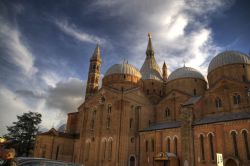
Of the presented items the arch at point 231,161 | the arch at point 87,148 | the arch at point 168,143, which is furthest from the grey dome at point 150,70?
the arch at point 231,161

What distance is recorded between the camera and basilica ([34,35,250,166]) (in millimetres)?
26422

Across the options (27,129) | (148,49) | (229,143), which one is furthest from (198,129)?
(27,129)

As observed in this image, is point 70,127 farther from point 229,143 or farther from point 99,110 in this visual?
point 229,143

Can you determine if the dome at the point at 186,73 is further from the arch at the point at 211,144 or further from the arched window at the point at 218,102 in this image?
the arch at the point at 211,144

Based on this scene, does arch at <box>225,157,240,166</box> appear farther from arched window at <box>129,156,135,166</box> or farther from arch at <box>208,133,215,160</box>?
arched window at <box>129,156,135,166</box>

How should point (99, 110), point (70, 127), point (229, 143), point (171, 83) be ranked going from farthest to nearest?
1. point (70, 127)
2. point (171, 83)
3. point (99, 110)
4. point (229, 143)

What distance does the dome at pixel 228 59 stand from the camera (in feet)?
115

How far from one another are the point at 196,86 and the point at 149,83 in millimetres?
9759

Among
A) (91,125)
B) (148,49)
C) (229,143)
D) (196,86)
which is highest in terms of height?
(148,49)

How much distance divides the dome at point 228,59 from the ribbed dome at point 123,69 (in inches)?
543

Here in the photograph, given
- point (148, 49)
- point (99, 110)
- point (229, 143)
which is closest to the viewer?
point (229, 143)

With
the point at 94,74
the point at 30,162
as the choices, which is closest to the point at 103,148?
the point at 94,74

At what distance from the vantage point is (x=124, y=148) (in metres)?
32.8

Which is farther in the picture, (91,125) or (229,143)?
(91,125)
